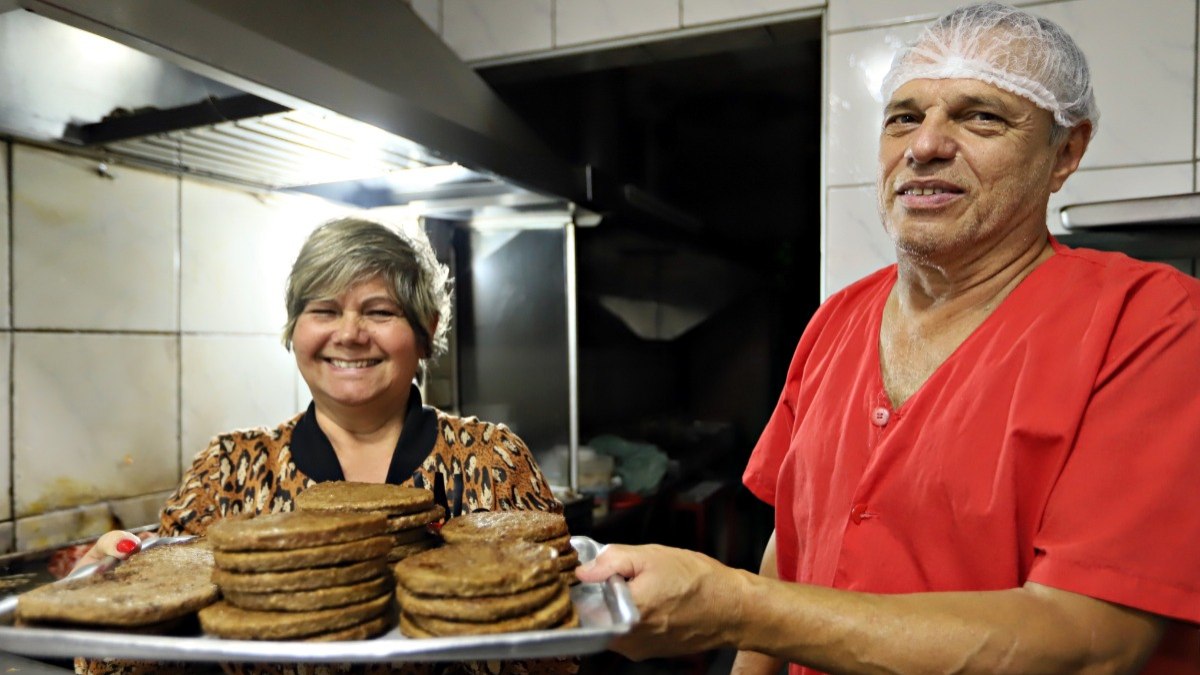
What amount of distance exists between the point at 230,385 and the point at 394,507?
1690mm

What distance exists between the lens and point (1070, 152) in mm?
1237

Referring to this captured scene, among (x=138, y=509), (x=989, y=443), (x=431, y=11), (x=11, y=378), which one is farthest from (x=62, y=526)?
(x=989, y=443)

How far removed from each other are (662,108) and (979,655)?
2184 millimetres

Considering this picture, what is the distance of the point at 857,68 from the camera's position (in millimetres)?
2084

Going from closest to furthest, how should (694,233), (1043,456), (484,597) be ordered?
(484,597) → (1043,456) → (694,233)

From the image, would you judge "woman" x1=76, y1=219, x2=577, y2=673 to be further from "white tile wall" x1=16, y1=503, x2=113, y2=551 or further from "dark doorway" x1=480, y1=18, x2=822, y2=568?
"dark doorway" x1=480, y1=18, x2=822, y2=568

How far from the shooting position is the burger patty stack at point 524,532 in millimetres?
1113

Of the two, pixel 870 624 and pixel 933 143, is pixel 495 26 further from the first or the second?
pixel 870 624

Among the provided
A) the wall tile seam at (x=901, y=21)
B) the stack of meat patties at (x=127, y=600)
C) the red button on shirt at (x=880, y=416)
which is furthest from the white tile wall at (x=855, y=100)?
the stack of meat patties at (x=127, y=600)

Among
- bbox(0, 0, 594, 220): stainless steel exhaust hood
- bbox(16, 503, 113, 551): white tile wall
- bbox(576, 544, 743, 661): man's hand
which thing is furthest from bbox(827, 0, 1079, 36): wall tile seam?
bbox(16, 503, 113, 551): white tile wall

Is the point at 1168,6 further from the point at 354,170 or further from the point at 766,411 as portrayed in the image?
the point at 354,170

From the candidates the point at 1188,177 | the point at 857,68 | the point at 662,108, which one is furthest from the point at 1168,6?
the point at 662,108

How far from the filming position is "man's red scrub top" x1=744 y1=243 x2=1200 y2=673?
0.96m

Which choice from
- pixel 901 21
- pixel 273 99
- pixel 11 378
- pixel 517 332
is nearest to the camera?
pixel 273 99
